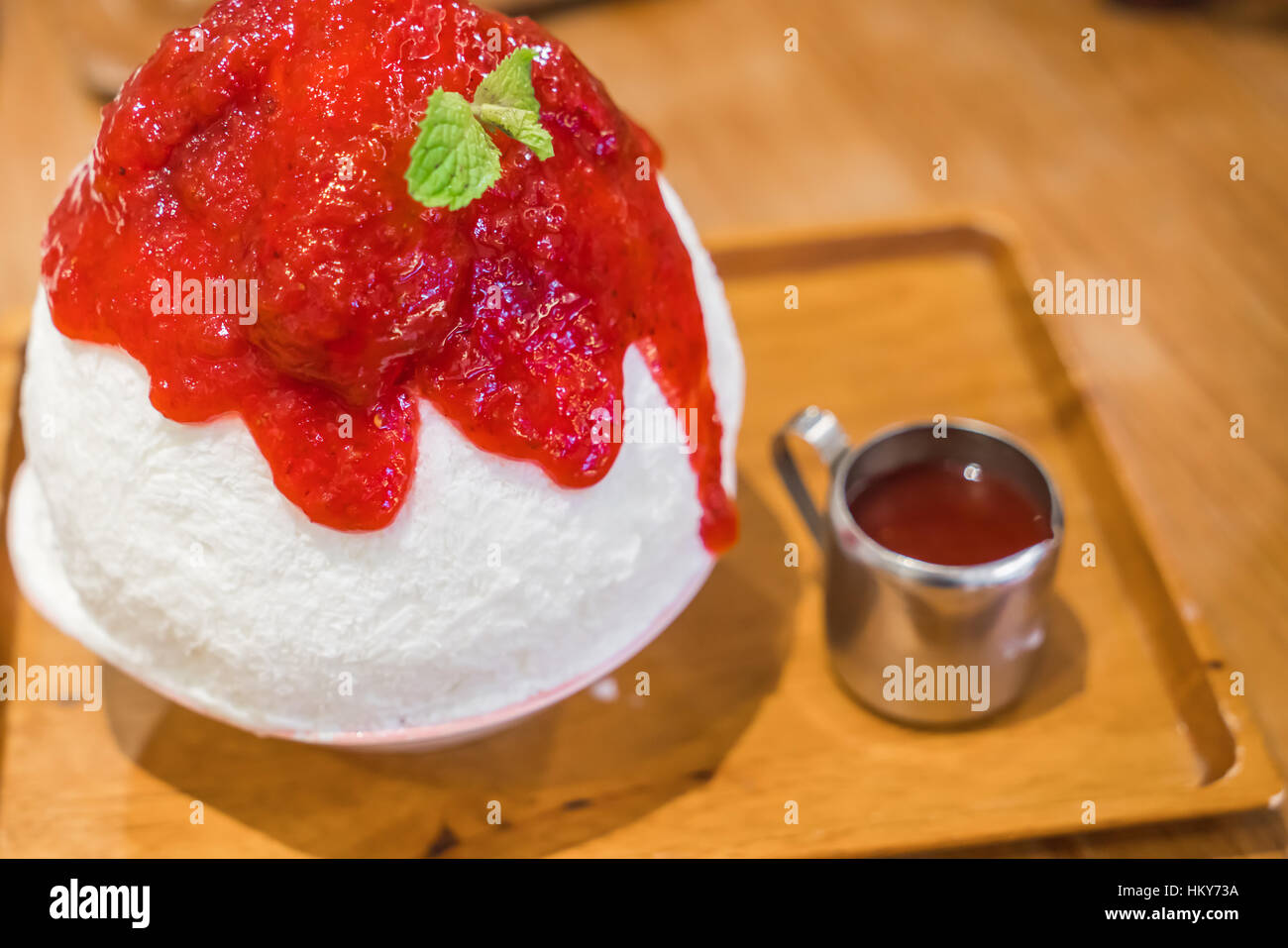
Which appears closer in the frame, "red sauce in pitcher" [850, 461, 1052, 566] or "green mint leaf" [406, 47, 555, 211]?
"green mint leaf" [406, 47, 555, 211]

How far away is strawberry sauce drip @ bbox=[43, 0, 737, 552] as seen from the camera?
1.06 metres

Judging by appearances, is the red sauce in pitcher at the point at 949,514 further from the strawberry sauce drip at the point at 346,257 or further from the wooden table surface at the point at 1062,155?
the strawberry sauce drip at the point at 346,257

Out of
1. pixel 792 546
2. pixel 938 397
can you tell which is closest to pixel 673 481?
pixel 792 546

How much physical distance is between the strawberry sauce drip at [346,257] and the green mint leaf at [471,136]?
53 mm

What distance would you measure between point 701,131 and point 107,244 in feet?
5.02

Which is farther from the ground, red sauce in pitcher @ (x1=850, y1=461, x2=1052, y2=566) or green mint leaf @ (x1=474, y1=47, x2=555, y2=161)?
green mint leaf @ (x1=474, y1=47, x2=555, y2=161)

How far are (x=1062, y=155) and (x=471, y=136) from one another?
170 cm

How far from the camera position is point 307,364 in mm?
1071

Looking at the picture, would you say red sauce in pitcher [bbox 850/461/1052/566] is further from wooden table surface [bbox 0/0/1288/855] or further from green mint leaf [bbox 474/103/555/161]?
green mint leaf [bbox 474/103/555/161]

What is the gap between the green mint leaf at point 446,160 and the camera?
1001 mm

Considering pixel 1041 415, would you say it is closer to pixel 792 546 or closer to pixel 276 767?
pixel 792 546

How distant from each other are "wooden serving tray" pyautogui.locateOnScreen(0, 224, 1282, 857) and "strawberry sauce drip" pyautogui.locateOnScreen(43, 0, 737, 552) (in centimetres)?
44

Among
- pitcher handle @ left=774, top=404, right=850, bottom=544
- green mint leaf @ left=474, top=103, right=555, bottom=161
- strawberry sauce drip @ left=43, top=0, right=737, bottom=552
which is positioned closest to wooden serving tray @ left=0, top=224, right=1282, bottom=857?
pitcher handle @ left=774, top=404, right=850, bottom=544
